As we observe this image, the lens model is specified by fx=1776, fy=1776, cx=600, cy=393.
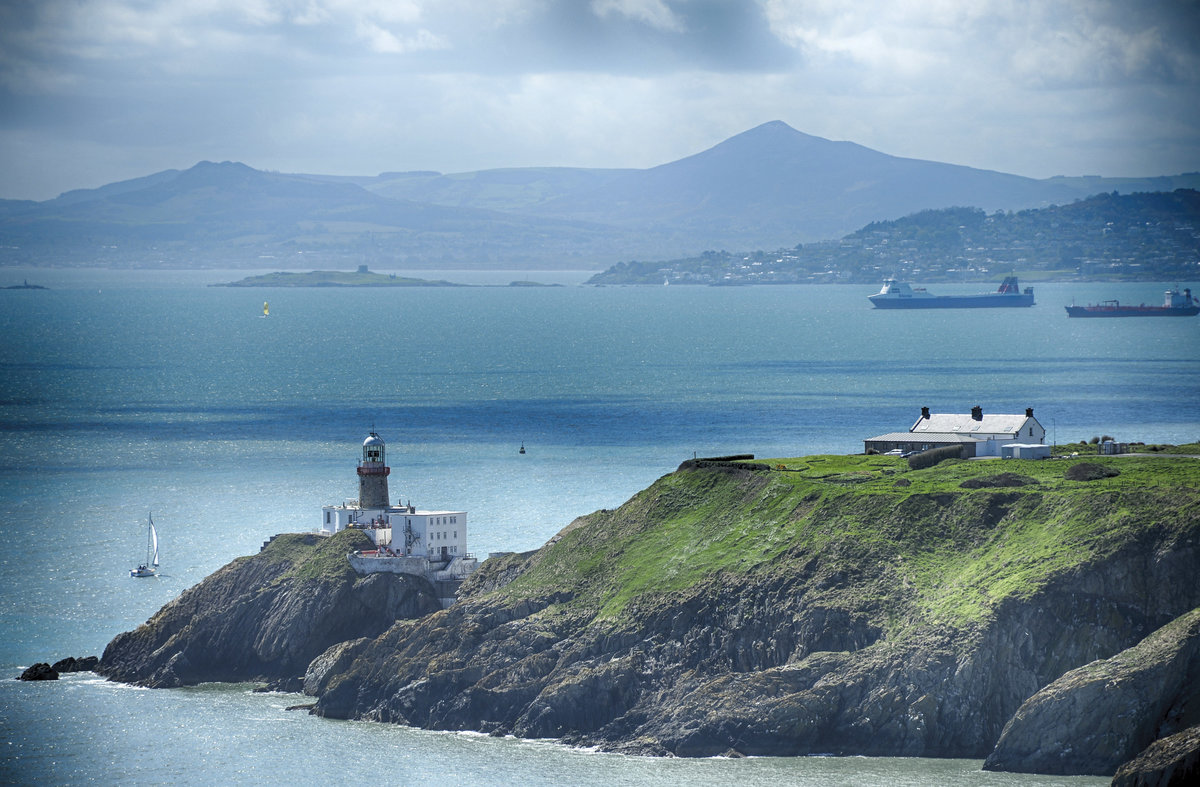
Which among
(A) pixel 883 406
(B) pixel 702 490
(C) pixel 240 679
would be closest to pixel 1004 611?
(B) pixel 702 490

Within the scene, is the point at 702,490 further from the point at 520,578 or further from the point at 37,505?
→ the point at 37,505

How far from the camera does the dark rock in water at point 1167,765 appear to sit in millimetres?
62688

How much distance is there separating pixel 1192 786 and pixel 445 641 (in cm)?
3758

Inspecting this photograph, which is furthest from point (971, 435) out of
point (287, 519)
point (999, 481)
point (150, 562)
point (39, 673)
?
point (150, 562)

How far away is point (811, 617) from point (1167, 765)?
1953 centimetres

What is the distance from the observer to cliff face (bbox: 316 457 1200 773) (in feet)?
243

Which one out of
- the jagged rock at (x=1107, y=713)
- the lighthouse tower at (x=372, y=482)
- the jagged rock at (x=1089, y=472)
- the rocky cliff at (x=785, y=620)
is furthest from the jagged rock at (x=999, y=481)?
the lighthouse tower at (x=372, y=482)

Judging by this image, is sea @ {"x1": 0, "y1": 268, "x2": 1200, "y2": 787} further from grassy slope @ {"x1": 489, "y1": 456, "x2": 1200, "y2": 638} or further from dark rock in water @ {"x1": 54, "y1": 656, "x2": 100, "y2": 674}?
grassy slope @ {"x1": 489, "y1": 456, "x2": 1200, "y2": 638}

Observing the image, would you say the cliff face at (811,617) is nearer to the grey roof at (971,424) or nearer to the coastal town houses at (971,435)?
the coastal town houses at (971,435)

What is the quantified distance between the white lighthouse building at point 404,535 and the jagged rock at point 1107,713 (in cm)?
3703

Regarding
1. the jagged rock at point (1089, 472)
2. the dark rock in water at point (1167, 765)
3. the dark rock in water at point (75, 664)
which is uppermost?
the jagged rock at point (1089, 472)

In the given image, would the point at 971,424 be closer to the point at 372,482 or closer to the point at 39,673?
the point at 372,482

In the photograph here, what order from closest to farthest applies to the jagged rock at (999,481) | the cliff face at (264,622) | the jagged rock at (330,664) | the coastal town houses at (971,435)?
the jagged rock at (999,481), the jagged rock at (330,664), the cliff face at (264,622), the coastal town houses at (971,435)

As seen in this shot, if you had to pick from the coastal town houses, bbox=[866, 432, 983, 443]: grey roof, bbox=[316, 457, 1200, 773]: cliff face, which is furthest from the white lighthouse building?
bbox=[866, 432, 983, 443]: grey roof
